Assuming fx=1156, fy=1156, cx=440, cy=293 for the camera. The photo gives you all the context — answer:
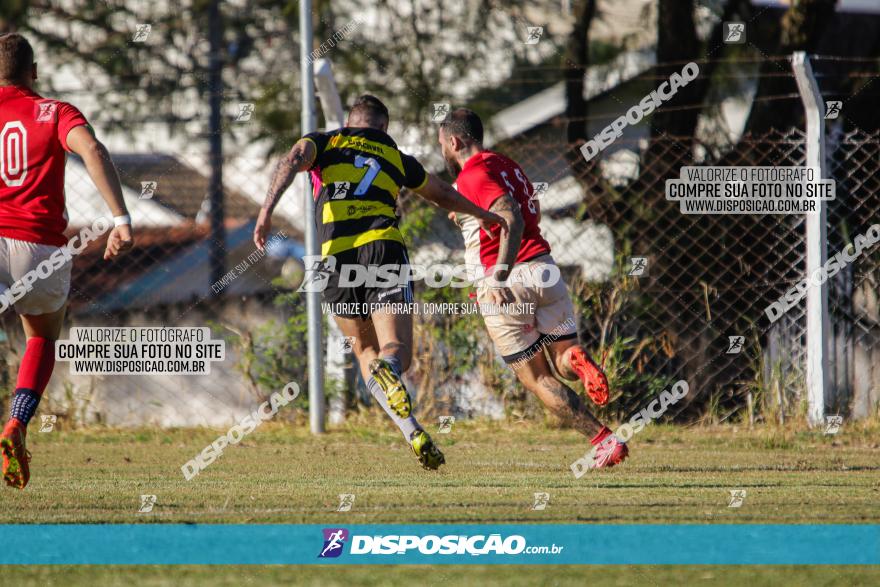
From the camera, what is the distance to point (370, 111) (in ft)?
20.6

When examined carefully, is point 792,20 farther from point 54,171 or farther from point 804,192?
point 54,171

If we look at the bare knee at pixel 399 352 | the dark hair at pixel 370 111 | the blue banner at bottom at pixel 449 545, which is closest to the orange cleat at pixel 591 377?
the bare knee at pixel 399 352

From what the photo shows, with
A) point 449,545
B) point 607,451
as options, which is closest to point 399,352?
point 607,451

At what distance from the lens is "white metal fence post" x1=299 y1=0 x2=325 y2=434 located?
870cm

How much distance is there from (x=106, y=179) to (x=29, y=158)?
1.45ft

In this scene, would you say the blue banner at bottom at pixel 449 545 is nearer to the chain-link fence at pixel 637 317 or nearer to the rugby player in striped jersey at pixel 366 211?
the rugby player in striped jersey at pixel 366 211

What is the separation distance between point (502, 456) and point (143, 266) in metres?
4.67

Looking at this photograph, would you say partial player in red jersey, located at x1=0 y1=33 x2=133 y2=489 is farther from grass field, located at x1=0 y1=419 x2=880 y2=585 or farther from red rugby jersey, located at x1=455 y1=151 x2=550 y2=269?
red rugby jersey, located at x1=455 y1=151 x2=550 y2=269

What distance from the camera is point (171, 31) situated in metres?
17.2

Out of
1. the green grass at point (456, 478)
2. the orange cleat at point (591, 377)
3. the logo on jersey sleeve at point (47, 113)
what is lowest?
the green grass at point (456, 478)

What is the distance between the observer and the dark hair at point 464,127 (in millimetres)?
6816

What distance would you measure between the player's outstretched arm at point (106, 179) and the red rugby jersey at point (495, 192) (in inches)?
81.7

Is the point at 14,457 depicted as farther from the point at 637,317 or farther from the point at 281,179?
the point at 637,317

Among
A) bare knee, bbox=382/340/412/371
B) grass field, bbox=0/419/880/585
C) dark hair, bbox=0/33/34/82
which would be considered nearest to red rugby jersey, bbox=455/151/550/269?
bare knee, bbox=382/340/412/371
